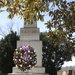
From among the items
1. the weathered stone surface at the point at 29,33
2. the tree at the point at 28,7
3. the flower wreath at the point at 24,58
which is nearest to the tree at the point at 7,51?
the weathered stone surface at the point at 29,33

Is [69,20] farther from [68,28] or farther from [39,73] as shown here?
[39,73]

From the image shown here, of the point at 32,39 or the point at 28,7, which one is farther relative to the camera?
the point at 32,39

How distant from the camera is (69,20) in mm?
5082

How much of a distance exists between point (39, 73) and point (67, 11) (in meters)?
16.3

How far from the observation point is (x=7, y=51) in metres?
33.8

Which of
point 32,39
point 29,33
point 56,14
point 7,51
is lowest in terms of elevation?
point 56,14

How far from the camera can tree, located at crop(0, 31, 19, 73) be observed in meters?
32.3

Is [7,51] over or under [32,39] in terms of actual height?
over

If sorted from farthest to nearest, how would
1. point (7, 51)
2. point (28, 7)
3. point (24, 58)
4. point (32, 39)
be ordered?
point (7, 51)
point (32, 39)
point (24, 58)
point (28, 7)

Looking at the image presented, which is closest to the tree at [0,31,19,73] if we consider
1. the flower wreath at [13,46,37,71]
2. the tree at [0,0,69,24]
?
the flower wreath at [13,46,37,71]

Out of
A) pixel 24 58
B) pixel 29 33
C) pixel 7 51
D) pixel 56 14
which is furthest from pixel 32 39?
pixel 56 14

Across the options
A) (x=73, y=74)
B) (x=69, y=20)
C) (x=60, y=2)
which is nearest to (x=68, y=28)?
(x=69, y=20)

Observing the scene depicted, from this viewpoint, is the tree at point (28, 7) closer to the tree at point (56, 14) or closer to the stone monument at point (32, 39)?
the tree at point (56, 14)

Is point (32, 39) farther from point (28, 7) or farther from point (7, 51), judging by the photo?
point (28, 7)
